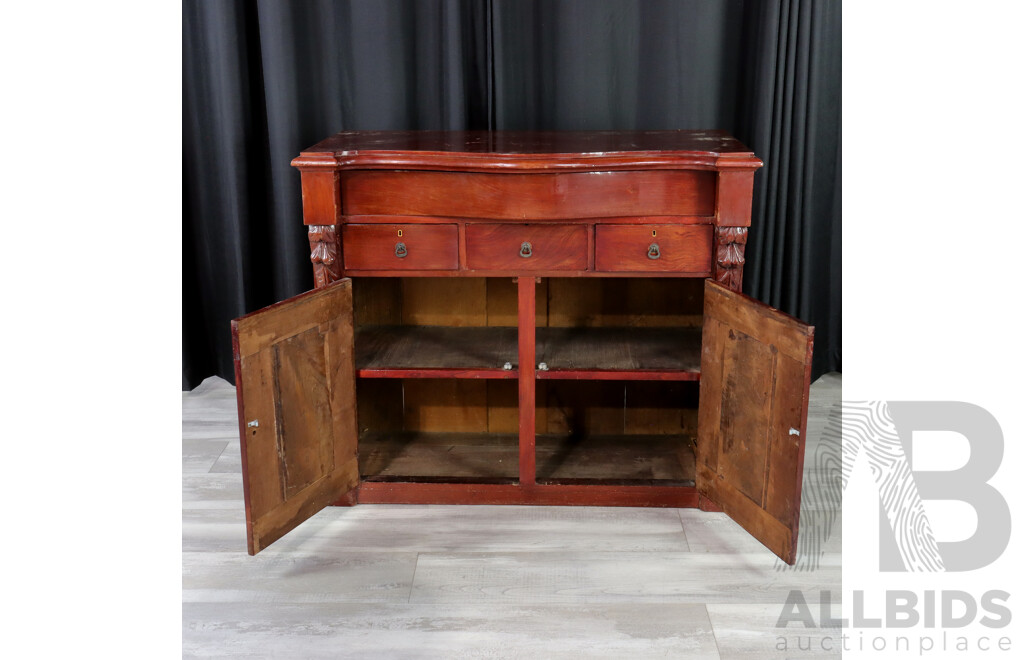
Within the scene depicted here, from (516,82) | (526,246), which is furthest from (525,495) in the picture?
(516,82)

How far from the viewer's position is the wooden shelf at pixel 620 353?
2709 mm

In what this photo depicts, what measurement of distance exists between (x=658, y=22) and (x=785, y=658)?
84.7 inches

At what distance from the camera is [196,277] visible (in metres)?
3.62

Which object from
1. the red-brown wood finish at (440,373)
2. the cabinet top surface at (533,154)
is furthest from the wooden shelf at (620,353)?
the cabinet top surface at (533,154)

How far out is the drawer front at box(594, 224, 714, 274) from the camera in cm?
257

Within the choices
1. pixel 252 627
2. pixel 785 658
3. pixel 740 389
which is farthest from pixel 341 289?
pixel 785 658

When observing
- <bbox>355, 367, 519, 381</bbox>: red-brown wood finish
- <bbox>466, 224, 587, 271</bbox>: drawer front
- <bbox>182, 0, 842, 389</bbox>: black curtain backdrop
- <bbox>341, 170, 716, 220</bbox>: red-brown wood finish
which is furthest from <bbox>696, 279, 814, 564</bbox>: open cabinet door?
<bbox>182, 0, 842, 389</bbox>: black curtain backdrop

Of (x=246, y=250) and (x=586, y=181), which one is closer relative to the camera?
(x=586, y=181)

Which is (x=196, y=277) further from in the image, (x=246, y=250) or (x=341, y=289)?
(x=341, y=289)

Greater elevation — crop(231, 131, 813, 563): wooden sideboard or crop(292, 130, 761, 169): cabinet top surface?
crop(292, 130, 761, 169): cabinet top surface

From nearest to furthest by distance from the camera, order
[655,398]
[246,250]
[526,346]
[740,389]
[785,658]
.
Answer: [785,658], [740,389], [526,346], [655,398], [246,250]

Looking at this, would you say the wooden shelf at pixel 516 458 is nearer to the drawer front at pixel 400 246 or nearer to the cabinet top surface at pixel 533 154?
the drawer front at pixel 400 246

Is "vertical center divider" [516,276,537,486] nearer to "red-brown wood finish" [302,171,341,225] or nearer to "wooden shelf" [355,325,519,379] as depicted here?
"wooden shelf" [355,325,519,379]

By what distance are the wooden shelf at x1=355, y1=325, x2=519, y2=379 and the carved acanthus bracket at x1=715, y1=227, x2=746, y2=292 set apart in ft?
2.20
